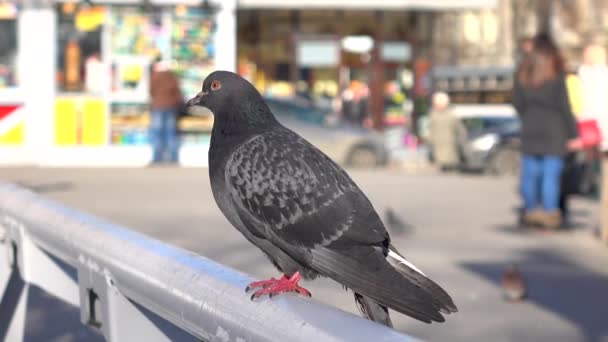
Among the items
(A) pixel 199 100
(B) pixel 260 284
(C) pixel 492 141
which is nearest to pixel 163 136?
(C) pixel 492 141

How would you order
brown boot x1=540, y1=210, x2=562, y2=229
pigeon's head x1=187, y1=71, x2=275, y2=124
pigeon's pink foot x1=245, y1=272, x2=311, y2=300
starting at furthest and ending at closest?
brown boot x1=540, y1=210, x2=562, y2=229
pigeon's head x1=187, y1=71, x2=275, y2=124
pigeon's pink foot x1=245, y1=272, x2=311, y2=300

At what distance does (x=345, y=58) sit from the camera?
99.3ft

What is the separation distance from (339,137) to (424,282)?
22.4 m

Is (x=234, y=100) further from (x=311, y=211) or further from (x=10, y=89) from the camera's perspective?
(x=10, y=89)

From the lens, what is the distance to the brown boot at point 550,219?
1256 cm

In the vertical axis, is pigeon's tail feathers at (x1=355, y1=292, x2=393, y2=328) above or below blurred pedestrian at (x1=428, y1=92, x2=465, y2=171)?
above

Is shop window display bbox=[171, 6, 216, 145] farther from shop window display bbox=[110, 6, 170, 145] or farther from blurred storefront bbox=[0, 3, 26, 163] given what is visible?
blurred storefront bbox=[0, 3, 26, 163]

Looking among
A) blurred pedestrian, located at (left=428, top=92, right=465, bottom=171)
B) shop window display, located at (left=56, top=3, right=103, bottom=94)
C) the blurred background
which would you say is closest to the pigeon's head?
the blurred background

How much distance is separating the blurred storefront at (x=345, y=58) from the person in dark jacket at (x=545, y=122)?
16.5m

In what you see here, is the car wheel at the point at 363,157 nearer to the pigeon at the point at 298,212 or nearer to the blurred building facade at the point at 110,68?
the blurred building facade at the point at 110,68

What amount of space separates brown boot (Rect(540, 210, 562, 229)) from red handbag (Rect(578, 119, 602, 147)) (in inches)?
29.0

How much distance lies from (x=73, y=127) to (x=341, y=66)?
825cm

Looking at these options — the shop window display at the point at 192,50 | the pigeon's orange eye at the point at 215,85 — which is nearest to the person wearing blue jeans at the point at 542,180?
the pigeon's orange eye at the point at 215,85

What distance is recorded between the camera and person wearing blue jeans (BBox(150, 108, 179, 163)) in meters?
23.8
